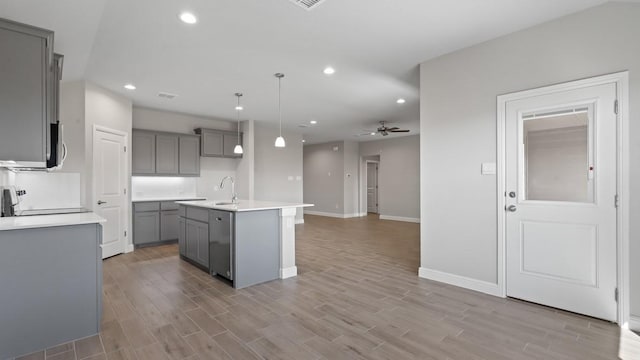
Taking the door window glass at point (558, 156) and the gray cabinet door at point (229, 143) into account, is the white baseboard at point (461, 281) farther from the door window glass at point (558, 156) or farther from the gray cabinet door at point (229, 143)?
the gray cabinet door at point (229, 143)

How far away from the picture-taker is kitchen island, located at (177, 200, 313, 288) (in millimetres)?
3479

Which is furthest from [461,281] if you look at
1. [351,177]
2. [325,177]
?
[325,177]

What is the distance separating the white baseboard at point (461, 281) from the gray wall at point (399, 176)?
5.66 metres

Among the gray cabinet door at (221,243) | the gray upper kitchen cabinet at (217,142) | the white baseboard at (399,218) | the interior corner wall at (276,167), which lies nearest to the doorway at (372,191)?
the white baseboard at (399,218)

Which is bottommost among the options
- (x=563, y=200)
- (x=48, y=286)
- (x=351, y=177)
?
(x=48, y=286)

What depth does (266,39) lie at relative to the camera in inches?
125

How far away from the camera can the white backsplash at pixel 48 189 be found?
3.67m

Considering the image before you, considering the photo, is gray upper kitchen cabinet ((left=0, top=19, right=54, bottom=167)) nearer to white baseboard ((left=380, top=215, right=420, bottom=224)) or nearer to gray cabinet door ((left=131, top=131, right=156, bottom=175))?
gray cabinet door ((left=131, top=131, right=156, bottom=175))

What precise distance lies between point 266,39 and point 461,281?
350 centimetres

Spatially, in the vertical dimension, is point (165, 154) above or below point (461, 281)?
above

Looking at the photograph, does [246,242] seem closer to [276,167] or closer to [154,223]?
[154,223]

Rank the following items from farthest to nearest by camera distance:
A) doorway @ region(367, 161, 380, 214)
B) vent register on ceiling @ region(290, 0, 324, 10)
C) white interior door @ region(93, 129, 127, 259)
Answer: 1. doorway @ region(367, 161, 380, 214)
2. white interior door @ region(93, 129, 127, 259)
3. vent register on ceiling @ region(290, 0, 324, 10)

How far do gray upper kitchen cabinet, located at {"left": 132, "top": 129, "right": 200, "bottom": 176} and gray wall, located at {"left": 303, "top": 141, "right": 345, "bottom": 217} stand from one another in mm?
5260

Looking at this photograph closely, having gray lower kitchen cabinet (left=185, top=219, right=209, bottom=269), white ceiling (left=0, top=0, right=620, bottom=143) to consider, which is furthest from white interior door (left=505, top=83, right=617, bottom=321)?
gray lower kitchen cabinet (left=185, top=219, right=209, bottom=269)
